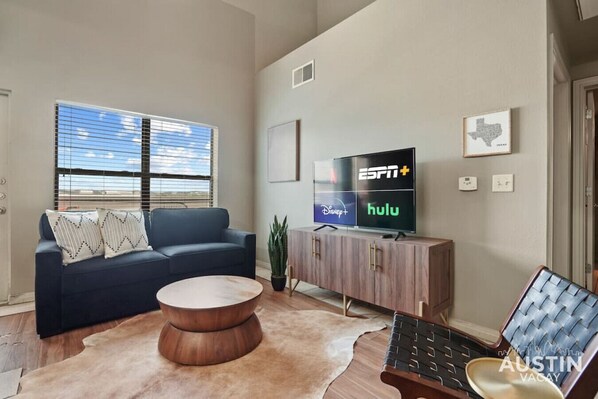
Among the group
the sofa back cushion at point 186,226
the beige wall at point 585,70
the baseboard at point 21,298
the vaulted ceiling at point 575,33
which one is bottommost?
the baseboard at point 21,298

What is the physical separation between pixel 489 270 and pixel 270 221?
281 centimetres

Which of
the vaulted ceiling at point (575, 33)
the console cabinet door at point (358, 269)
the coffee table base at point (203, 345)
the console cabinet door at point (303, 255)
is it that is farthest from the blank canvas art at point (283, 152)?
the vaulted ceiling at point (575, 33)

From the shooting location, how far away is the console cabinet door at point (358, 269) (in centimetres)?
249

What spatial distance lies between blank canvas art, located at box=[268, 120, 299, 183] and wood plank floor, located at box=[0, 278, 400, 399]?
7.54 feet

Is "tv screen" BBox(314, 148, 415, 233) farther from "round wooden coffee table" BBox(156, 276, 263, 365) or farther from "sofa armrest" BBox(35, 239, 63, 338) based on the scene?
"sofa armrest" BBox(35, 239, 63, 338)

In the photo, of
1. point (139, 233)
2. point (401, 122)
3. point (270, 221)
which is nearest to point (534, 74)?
point (401, 122)

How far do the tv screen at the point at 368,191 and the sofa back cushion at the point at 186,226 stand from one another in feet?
4.34

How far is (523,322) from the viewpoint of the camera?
132 cm

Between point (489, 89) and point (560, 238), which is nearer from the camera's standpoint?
point (489, 89)

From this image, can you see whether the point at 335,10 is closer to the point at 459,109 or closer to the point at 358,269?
the point at 459,109

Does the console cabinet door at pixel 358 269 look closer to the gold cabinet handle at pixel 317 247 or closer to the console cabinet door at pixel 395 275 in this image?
the console cabinet door at pixel 395 275

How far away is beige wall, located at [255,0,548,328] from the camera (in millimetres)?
2055

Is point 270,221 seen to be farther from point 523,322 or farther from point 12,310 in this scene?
point 523,322

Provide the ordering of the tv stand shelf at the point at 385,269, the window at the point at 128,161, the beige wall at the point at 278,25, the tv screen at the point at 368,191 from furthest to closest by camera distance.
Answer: the beige wall at the point at 278,25 < the window at the point at 128,161 < the tv screen at the point at 368,191 < the tv stand shelf at the point at 385,269
